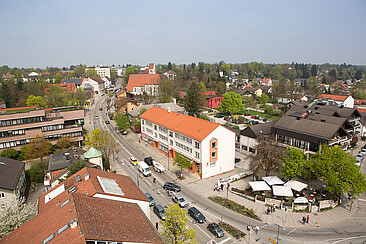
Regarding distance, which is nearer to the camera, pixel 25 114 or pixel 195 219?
pixel 195 219

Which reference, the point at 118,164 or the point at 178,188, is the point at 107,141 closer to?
the point at 118,164

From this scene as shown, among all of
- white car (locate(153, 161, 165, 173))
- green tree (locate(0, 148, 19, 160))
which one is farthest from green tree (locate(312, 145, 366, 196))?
green tree (locate(0, 148, 19, 160))

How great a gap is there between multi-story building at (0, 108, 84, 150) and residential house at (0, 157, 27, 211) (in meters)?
16.9

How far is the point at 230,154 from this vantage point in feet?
140

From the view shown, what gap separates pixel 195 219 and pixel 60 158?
25.5 m

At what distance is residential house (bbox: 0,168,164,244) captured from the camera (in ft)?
48.9

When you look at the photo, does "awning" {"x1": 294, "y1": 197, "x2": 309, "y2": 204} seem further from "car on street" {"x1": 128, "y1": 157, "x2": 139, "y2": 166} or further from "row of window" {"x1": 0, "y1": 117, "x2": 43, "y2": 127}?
"row of window" {"x1": 0, "y1": 117, "x2": 43, "y2": 127}

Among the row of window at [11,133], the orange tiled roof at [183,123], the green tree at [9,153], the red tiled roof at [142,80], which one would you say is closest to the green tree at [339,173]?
the orange tiled roof at [183,123]

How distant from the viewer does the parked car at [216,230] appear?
84.4 feet

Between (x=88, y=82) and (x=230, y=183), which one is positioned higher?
(x=88, y=82)

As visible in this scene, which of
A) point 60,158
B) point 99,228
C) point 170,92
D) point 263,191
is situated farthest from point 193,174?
point 170,92

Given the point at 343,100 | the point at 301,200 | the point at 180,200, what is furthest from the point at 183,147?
the point at 343,100

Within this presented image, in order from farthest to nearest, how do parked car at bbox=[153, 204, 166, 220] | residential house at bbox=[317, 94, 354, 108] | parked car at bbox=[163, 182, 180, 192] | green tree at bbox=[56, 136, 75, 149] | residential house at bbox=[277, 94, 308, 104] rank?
residential house at bbox=[277, 94, 308, 104] < residential house at bbox=[317, 94, 354, 108] < green tree at bbox=[56, 136, 75, 149] < parked car at bbox=[163, 182, 180, 192] < parked car at bbox=[153, 204, 166, 220]

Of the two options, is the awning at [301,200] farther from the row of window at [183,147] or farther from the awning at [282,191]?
the row of window at [183,147]
